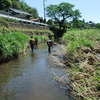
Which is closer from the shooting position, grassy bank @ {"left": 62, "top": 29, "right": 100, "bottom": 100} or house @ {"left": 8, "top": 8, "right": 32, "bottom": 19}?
grassy bank @ {"left": 62, "top": 29, "right": 100, "bottom": 100}

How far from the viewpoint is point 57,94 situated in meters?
4.60

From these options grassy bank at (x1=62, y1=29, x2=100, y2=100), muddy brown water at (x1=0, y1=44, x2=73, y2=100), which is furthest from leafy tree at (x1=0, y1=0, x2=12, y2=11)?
muddy brown water at (x1=0, y1=44, x2=73, y2=100)

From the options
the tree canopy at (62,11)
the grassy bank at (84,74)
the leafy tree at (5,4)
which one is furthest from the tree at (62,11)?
the grassy bank at (84,74)

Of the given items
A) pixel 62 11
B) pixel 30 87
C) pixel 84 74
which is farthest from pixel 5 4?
pixel 84 74

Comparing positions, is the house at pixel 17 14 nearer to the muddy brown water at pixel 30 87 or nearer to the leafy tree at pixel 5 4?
the leafy tree at pixel 5 4

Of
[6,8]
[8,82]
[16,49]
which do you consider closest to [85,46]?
[16,49]

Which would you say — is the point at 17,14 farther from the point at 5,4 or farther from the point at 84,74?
the point at 84,74

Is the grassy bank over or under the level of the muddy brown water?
over

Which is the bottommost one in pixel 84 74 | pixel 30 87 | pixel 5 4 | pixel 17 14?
pixel 30 87

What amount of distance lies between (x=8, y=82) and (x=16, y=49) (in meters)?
4.34

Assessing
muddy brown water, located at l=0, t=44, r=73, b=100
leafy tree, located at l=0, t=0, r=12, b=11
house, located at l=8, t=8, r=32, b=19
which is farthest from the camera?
leafy tree, located at l=0, t=0, r=12, b=11

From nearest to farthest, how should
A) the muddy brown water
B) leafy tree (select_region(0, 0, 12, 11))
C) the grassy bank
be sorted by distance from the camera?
1. the grassy bank
2. the muddy brown water
3. leafy tree (select_region(0, 0, 12, 11))

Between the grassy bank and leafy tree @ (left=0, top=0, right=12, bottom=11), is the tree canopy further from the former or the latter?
the grassy bank

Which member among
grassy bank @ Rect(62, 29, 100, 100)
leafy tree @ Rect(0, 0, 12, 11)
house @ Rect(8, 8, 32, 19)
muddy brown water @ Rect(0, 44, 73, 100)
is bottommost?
muddy brown water @ Rect(0, 44, 73, 100)
